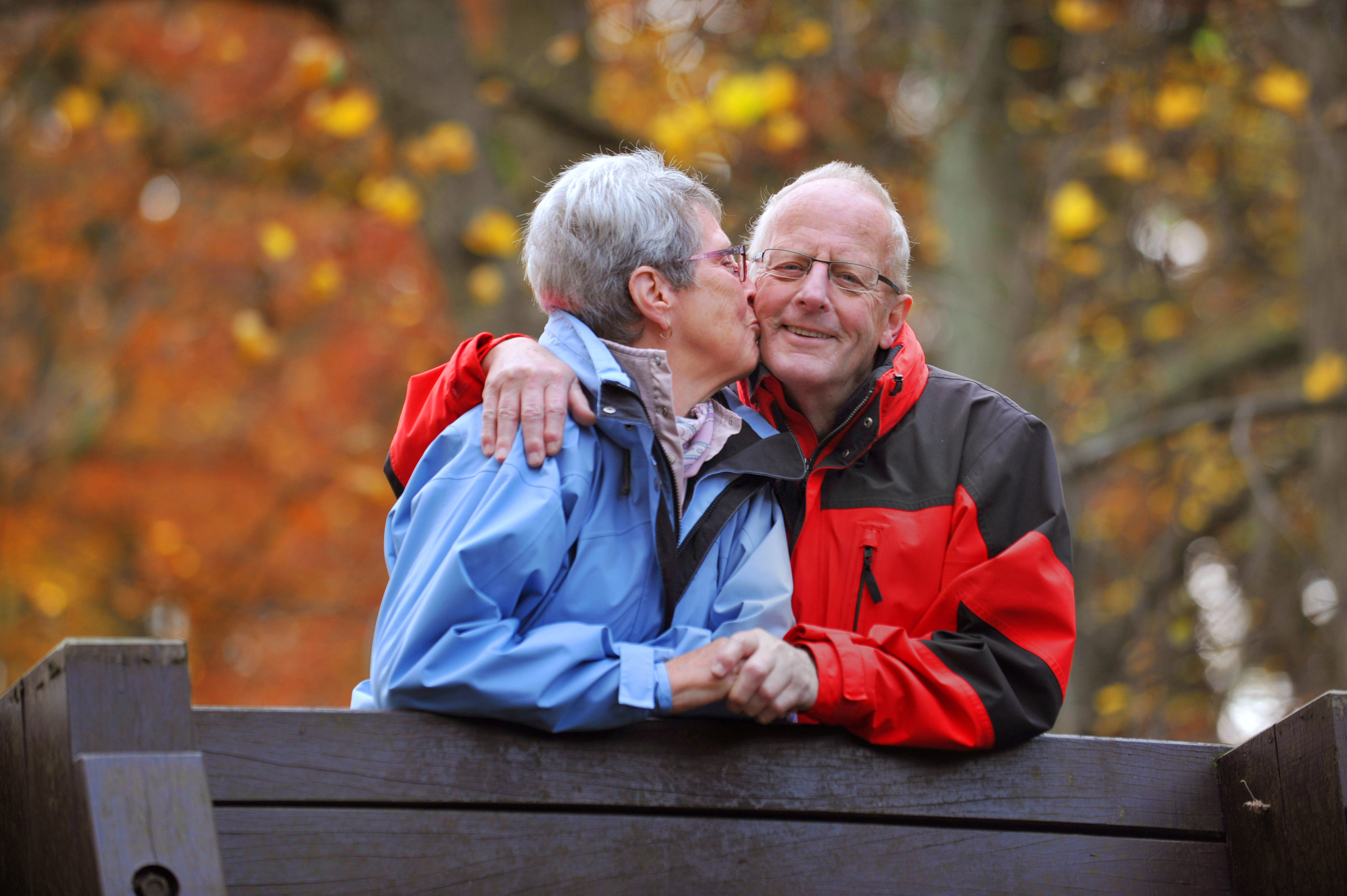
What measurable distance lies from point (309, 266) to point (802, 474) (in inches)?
329

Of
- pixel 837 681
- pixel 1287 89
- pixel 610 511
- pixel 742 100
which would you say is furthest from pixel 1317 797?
pixel 1287 89

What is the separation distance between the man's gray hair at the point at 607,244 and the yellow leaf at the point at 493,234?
3.33m

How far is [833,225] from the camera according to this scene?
266 centimetres

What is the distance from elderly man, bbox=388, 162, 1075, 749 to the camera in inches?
77.7

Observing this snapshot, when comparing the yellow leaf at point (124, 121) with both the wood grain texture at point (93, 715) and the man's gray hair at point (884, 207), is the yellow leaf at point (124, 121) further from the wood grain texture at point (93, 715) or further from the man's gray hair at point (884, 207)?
the wood grain texture at point (93, 715)

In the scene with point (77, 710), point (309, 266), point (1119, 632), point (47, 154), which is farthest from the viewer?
point (47, 154)

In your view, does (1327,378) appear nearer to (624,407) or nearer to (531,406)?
(624,407)

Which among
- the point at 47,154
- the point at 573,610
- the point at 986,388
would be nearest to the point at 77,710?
the point at 573,610

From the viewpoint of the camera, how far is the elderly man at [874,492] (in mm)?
1974

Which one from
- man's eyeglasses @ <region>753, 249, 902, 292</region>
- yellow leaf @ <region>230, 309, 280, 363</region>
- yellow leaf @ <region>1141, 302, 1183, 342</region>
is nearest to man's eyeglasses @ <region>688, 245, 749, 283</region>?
man's eyeglasses @ <region>753, 249, 902, 292</region>

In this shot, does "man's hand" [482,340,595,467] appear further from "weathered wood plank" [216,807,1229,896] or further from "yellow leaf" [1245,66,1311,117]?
"yellow leaf" [1245,66,1311,117]

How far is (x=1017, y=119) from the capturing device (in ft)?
19.6

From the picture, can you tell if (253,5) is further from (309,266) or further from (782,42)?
(309,266)

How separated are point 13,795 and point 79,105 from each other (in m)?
6.08
